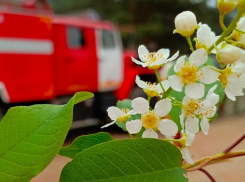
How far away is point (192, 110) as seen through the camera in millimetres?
244

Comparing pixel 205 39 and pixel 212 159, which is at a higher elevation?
pixel 205 39

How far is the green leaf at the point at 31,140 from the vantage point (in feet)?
0.70

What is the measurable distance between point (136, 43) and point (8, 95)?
4359mm

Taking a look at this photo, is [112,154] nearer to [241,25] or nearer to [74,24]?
[241,25]

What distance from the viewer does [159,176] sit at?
0.71ft

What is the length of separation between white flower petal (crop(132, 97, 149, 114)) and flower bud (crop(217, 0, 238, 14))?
11cm

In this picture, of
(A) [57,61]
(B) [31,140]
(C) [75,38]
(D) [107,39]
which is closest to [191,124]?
(B) [31,140]

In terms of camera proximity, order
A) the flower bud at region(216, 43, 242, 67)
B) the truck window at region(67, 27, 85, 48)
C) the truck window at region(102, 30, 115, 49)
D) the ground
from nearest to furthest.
Answer: the flower bud at region(216, 43, 242, 67)
the ground
the truck window at region(67, 27, 85, 48)
the truck window at region(102, 30, 115, 49)

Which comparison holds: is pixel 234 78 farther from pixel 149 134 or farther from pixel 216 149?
pixel 216 149

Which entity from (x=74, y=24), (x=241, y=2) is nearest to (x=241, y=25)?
(x=241, y=2)

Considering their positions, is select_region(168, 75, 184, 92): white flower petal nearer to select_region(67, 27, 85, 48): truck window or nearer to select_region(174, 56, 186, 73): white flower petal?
select_region(174, 56, 186, 73): white flower petal

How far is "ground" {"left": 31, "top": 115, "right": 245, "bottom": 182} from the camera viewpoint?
2.56 m

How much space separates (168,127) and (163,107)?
2 cm

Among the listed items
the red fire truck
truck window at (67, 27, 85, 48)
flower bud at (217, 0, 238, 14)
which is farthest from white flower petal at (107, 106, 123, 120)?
truck window at (67, 27, 85, 48)
